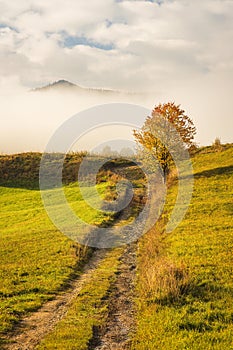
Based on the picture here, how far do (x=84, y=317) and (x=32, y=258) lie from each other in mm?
11493

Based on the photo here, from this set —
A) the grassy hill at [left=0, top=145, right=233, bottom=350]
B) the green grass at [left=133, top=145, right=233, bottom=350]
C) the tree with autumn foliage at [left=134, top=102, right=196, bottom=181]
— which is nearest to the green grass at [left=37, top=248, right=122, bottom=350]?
the grassy hill at [left=0, top=145, right=233, bottom=350]

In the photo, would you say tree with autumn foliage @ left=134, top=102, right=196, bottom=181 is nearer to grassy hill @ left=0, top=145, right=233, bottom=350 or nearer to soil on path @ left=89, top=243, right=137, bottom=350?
grassy hill @ left=0, top=145, right=233, bottom=350

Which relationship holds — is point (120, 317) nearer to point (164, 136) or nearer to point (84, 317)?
point (84, 317)

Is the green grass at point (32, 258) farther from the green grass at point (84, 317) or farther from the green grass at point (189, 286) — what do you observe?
the green grass at point (189, 286)

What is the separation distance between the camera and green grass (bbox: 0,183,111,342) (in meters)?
18.9

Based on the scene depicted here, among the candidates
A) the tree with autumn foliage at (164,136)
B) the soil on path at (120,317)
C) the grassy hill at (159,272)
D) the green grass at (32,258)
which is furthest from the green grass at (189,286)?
the tree with autumn foliage at (164,136)

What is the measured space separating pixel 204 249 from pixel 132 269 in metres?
4.80

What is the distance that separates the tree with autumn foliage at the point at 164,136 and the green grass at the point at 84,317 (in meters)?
34.2

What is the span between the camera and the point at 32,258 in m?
27.0

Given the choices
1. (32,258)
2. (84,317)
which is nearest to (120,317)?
(84,317)

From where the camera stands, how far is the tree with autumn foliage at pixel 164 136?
56188mm

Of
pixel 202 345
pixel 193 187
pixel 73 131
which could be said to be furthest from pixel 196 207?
pixel 202 345

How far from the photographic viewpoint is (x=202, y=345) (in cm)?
1275

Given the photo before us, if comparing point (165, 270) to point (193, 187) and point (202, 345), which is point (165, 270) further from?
point (193, 187)
